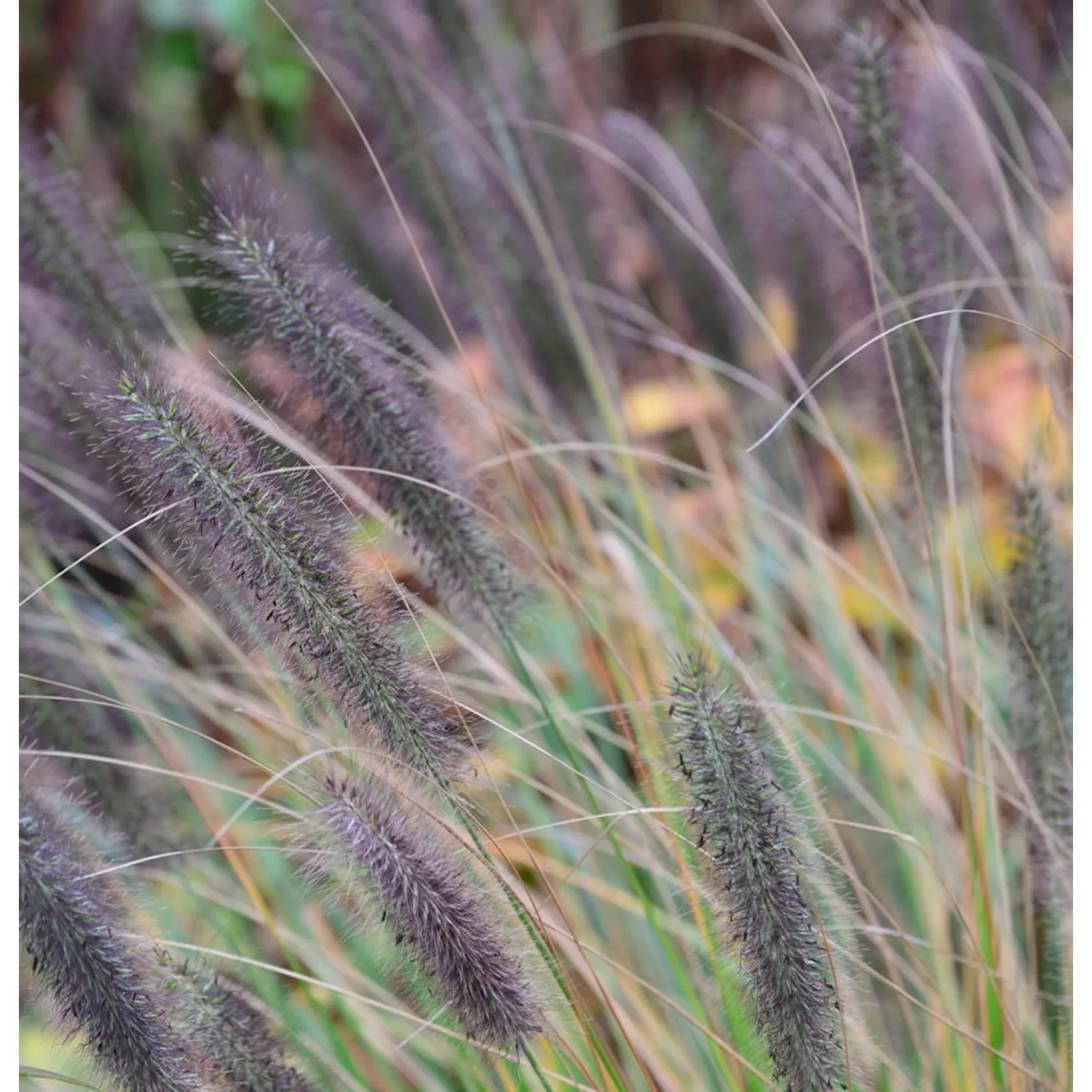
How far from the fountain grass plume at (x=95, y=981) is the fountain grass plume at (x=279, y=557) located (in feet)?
0.70

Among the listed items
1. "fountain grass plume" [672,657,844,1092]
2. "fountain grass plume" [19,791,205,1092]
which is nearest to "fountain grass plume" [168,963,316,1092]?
"fountain grass plume" [19,791,205,1092]

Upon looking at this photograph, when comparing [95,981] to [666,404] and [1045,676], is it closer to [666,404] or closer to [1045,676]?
[1045,676]

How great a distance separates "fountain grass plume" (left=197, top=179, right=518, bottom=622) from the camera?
2.76ft

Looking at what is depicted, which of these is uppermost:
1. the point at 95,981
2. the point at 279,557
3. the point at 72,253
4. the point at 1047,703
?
the point at 72,253

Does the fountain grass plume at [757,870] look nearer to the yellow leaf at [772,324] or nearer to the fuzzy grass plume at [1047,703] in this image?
→ the fuzzy grass plume at [1047,703]

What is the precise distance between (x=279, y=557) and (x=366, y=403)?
8.3 inches

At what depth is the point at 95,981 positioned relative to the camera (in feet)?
2.47

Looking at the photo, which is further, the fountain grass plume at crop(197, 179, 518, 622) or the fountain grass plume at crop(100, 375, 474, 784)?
the fountain grass plume at crop(197, 179, 518, 622)

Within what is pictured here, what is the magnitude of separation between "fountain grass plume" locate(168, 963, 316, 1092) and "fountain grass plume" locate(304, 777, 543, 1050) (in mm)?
138

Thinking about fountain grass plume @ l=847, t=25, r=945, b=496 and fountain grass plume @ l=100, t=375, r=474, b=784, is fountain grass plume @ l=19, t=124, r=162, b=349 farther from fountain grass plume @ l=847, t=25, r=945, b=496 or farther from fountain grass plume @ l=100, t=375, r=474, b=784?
fountain grass plume @ l=847, t=25, r=945, b=496

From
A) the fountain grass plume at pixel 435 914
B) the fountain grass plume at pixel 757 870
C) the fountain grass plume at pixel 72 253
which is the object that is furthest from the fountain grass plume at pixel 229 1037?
the fountain grass plume at pixel 72 253

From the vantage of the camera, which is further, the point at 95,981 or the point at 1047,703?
the point at 1047,703

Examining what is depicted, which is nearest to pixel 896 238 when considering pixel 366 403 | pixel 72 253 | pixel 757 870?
pixel 366 403

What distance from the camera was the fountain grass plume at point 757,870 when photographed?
71cm
